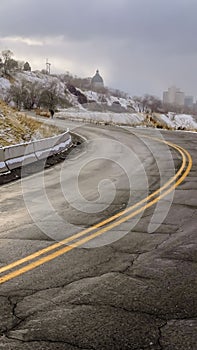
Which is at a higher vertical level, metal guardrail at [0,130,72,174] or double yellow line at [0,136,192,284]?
metal guardrail at [0,130,72,174]

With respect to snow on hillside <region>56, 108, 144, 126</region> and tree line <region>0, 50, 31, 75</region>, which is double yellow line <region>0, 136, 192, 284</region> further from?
tree line <region>0, 50, 31, 75</region>

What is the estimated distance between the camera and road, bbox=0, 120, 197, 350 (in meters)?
4.00

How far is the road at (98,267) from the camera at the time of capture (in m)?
4.00

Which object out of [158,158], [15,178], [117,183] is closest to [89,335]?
[117,183]

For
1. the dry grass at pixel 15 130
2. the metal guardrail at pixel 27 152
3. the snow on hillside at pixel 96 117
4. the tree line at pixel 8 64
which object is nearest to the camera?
the metal guardrail at pixel 27 152

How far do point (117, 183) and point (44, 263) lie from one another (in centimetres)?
703

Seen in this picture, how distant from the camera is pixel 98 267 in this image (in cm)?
573

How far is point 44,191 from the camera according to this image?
11523 mm

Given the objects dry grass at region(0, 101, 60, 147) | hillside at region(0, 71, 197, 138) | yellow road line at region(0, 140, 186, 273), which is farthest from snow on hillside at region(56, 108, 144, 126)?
yellow road line at region(0, 140, 186, 273)

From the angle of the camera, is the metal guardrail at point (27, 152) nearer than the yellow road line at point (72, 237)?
No

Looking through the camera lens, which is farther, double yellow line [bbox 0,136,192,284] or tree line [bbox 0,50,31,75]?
tree line [bbox 0,50,31,75]

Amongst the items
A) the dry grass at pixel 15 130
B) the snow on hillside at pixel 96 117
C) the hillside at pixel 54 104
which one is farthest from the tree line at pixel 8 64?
the dry grass at pixel 15 130

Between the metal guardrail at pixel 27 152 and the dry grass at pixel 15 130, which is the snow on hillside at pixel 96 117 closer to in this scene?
the dry grass at pixel 15 130

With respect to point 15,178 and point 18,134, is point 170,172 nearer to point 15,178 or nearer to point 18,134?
point 15,178
